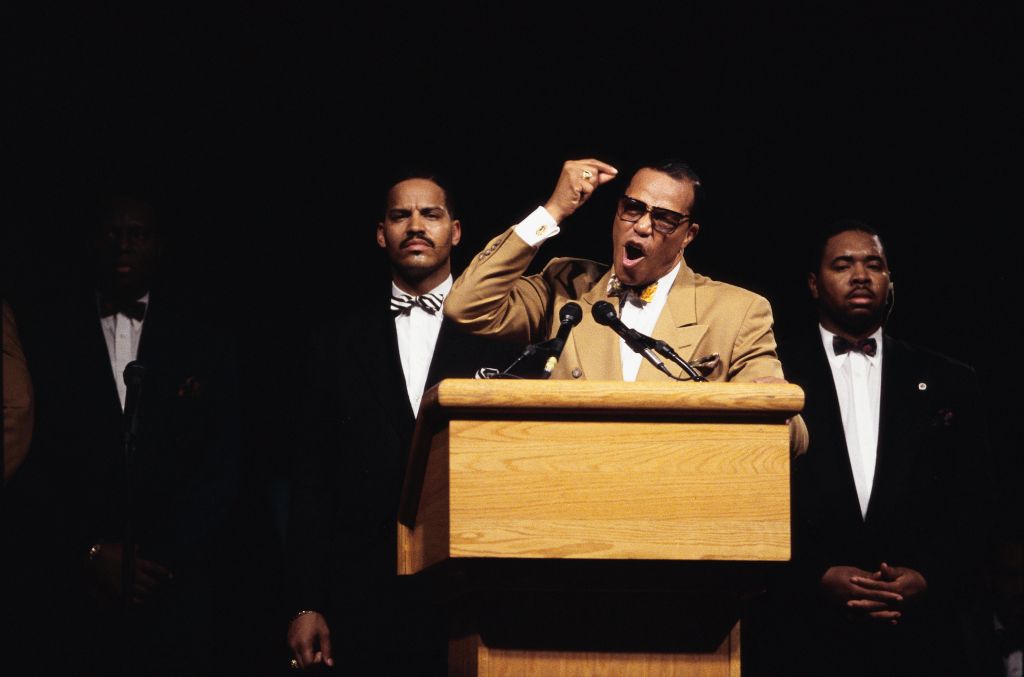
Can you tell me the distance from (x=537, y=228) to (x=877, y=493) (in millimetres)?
1360

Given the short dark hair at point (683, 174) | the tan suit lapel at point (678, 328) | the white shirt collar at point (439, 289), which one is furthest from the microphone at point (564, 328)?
the white shirt collar at point (439, 289)

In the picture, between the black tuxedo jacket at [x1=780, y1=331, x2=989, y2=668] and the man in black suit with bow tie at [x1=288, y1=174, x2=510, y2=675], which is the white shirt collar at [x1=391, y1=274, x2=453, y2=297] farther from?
the black tuxedo jacket at [x1=780, y1=331, x2=989, y2=668]

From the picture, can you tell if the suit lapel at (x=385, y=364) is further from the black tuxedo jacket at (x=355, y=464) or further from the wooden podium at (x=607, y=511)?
the wooden podium at (x=607, y=511)

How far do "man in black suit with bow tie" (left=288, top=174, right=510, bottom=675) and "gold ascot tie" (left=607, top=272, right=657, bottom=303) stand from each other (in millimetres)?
507

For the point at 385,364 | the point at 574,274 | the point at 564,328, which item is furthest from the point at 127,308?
the point at 564,328

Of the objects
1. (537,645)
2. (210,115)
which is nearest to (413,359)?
(210,115)

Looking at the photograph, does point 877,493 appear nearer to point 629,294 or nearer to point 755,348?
point 755,348

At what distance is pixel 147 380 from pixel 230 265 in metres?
0.78

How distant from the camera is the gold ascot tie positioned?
2952 mm

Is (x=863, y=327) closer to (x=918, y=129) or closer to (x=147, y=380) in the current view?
(x=918, y=129)

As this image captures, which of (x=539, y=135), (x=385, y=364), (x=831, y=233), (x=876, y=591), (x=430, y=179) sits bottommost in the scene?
(x=876, y=591)

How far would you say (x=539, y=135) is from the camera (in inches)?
166

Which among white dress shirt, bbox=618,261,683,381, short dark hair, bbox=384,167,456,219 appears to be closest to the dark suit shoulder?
white dress shirt, bbox=618,261,683,381

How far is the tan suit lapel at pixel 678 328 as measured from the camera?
2691mm
